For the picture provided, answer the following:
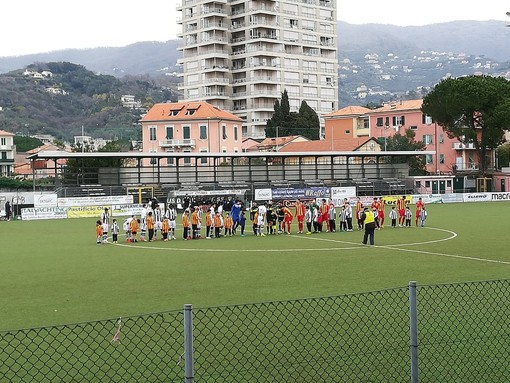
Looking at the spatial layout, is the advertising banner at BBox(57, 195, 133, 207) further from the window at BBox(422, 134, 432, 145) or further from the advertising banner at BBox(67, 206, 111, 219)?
the window at BBox(422, 134, 432, 145)

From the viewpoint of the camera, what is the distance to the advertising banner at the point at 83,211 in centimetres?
5541

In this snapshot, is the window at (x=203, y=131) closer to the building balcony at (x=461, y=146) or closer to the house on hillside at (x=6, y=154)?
the building balcony at (x=461, y=146)

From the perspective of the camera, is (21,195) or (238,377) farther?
(21,195)

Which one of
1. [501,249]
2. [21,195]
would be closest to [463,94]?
[21,195]

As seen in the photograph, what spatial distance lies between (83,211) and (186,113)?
4139 cm

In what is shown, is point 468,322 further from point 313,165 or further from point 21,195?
point 313,165

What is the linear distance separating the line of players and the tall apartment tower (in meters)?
83.6

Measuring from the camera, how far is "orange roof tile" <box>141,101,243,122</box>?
9356 cm

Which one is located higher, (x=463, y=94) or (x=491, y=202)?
(x=463, y=94)

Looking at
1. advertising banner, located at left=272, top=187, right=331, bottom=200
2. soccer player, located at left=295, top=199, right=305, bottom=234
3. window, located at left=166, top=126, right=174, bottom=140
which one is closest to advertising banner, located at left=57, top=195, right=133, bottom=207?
advertising banner, located at left=272, top=187, right=331, bottom=200

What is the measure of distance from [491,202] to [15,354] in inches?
2491

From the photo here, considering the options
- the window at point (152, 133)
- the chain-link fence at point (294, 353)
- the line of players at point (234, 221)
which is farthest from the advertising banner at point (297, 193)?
the chain-link fence at point (294, 353)

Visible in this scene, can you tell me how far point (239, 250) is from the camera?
97.2 feet

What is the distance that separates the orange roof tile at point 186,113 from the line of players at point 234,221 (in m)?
53.9
